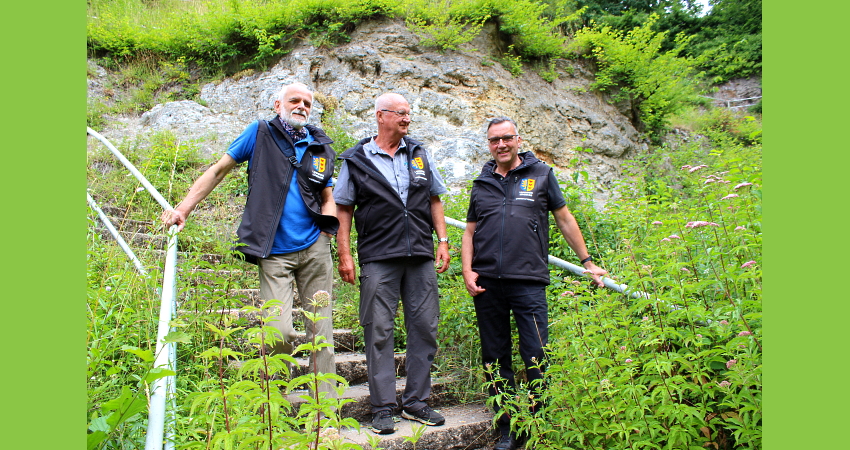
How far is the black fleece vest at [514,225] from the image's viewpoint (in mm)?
2961

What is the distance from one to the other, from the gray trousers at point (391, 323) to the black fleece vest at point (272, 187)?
44 centimetres

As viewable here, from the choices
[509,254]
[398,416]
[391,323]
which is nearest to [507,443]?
[398,416]

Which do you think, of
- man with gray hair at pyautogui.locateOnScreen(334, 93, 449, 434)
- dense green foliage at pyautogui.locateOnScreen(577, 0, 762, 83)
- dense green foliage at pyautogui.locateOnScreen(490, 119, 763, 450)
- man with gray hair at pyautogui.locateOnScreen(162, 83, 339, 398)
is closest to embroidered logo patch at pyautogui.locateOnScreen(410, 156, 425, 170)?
man with gray hair at pyautogui.locateOnScreen(334, 93, 449, 434)

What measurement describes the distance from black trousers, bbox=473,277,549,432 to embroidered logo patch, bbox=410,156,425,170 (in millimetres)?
798

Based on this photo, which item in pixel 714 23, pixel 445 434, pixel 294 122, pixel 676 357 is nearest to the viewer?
pixel 676 357

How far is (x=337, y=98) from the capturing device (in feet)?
28.4

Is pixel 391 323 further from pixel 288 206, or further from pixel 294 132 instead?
pixel 294 132

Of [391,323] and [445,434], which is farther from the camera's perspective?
[391,323]

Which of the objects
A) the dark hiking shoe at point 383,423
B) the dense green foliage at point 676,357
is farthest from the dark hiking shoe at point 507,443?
the dark hiking shoe at point 383,423

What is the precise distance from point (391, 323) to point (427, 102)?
6392 millimetres

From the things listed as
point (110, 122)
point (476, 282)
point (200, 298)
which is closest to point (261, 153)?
point (200, 298)

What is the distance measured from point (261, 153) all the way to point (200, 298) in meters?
0.90

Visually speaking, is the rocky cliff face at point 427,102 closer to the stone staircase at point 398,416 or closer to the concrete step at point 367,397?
the stone staircase at point 398,416

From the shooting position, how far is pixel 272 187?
9.64 ft
